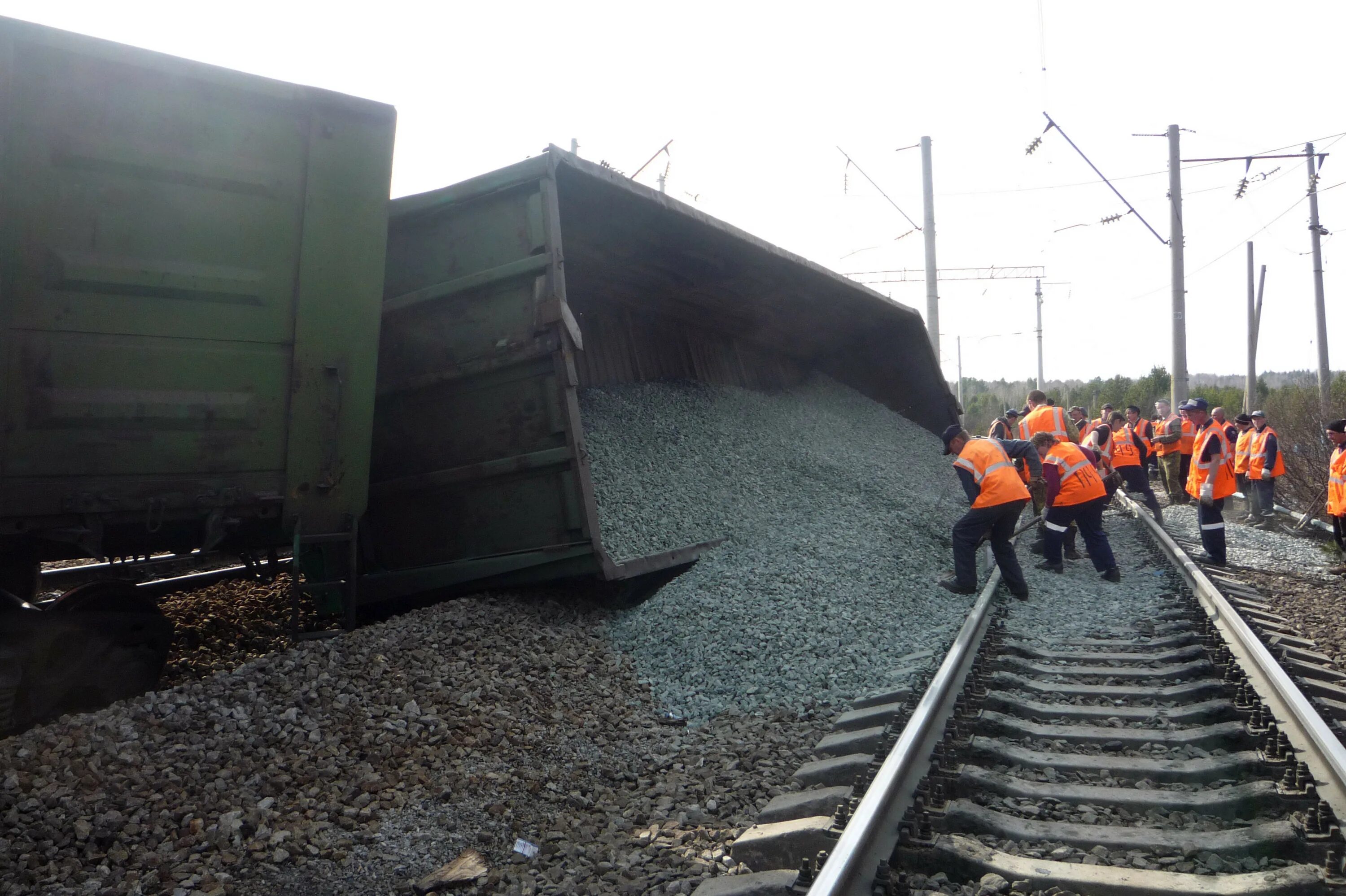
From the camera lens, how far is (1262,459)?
1131 cm

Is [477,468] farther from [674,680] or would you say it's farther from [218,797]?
[218,797]

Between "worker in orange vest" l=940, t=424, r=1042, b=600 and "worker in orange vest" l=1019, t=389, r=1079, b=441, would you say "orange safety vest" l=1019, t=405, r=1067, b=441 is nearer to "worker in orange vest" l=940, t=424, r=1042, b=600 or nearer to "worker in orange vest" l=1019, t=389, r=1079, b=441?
"worker in orange vest" l=1019, t=389, r=1079, b=441

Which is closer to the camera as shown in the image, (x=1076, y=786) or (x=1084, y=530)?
(x=1076, y=786)

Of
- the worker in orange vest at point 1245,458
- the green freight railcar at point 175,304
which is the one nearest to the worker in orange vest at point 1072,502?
the worker in orange vest at point 1245,458

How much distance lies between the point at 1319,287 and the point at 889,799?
22.4 meters

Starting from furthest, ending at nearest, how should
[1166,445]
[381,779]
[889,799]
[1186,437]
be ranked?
[1166,445] < [1186,437] < [381,779] < [889,799]

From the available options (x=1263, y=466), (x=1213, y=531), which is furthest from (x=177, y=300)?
(x=1263, y=466)

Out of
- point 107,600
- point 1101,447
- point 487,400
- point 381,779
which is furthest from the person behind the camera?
point 1101,447

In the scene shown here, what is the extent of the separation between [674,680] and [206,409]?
8.28 feet

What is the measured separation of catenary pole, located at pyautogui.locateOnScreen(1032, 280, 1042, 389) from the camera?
4350 centimetres

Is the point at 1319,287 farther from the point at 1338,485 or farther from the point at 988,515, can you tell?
the point at 988,515

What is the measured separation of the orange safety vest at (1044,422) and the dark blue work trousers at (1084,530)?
1.38m

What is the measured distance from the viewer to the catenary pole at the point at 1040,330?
43500 millimetres

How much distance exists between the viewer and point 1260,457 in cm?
1136
